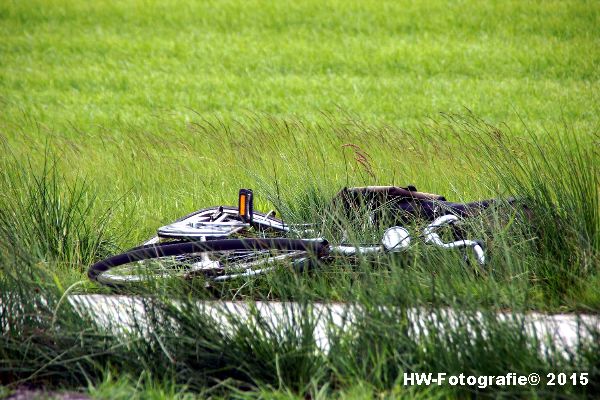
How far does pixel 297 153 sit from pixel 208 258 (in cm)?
261

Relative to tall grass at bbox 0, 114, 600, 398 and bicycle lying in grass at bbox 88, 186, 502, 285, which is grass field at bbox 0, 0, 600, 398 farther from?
bicycle lying in grass at bbox 88, 186, 502, 285

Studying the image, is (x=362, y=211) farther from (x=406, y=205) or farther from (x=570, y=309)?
(x=570, y=309)

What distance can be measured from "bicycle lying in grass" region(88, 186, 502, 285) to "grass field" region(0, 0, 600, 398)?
0.12 metres

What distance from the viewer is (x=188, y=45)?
61.1 ft

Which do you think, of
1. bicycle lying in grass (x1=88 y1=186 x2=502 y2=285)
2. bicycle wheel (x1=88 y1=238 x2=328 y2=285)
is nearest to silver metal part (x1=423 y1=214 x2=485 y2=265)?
bicycle lying in grass (x1=88 y1=186 x2=502 y2=285)

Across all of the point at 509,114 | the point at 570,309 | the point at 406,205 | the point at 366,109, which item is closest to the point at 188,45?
the point at 366,109

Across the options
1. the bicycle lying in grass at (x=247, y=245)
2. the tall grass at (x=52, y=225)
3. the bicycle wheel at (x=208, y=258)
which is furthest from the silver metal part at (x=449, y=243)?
the tall grass at (x=52, y=225)

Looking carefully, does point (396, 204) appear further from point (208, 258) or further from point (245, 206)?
point (208, 258)

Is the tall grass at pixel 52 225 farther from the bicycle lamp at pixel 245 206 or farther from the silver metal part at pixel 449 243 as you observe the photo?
the silver metal part at pixel 449 243

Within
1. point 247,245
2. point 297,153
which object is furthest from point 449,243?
point 297,153

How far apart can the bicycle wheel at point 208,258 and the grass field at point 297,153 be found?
12 centimetres

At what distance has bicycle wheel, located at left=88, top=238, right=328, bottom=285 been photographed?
479cm

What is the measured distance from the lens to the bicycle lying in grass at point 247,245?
479 cm

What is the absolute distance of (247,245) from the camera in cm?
482
